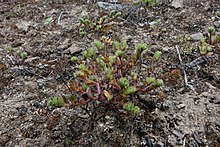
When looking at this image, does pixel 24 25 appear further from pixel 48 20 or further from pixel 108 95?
pixel 108 95

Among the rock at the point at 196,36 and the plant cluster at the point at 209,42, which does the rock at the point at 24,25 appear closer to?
the rock at the point at 196,36

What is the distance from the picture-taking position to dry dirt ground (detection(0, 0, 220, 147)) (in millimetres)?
2936

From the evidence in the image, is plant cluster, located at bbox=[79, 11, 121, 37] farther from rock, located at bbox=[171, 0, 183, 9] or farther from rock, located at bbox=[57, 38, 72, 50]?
rock, located at bbox=[171, 0, 183, 9]

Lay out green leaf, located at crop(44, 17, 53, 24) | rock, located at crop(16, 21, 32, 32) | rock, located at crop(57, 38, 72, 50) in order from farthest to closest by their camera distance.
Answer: green leaf, located at crop(44, 17, 53, 24), rock, located at crop(16, 21, 32, 32), rock, located at crop(57, 38, 72, 50)

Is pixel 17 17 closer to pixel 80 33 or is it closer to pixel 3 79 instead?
pixel 80 33

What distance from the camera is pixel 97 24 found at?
4.81 m

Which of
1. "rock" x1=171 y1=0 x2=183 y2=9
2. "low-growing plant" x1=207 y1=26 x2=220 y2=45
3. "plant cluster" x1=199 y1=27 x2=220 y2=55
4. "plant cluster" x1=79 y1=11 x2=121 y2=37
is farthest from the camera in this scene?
"rock" x1=171 y1=0 x2=183 y2=9

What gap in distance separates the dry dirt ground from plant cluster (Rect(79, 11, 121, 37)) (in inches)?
3.7

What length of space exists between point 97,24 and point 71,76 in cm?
135

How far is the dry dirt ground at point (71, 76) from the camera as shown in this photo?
2.94 m

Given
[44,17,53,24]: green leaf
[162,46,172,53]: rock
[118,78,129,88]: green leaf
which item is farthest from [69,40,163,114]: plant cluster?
[44,17,53,24]: green leaf

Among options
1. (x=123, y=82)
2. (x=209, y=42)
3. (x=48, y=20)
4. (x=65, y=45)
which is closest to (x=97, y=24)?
(x=65, y=45)

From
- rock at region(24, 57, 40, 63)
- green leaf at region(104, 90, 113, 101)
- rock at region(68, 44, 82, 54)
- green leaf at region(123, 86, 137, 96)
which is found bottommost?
rock at region(24, 57, 40, 63)

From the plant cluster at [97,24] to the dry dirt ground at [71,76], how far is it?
94mm
